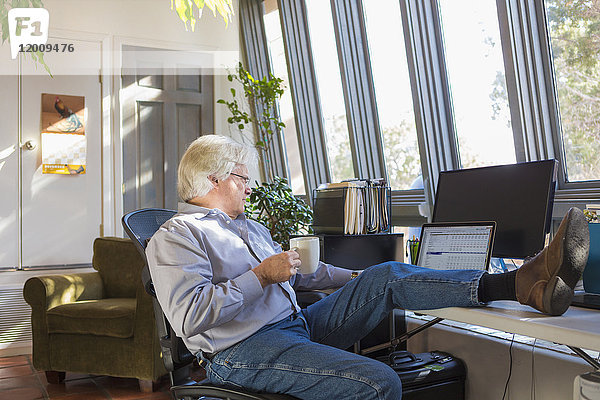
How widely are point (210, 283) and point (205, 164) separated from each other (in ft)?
1.63

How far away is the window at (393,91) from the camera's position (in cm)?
355

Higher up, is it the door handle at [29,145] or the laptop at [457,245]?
the door handle at [29,145]

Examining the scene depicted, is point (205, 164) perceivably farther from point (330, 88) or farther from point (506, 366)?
point (330, 88)

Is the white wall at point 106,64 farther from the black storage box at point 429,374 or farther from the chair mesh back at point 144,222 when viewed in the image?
the black storage box at point 429,374

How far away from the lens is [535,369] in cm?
218

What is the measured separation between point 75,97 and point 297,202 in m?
2.05

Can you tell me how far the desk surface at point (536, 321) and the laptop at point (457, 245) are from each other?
334mm

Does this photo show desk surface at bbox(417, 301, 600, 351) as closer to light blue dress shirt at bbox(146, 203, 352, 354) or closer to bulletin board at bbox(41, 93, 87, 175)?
light blue dress shirt at bbox(146, 203, 352, 354)

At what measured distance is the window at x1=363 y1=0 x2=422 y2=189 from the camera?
3.55 meters

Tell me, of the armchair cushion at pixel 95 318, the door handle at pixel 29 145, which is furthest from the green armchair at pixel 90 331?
the door handle at pixel 29 145

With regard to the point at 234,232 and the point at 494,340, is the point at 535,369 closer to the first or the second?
the point at 494,340

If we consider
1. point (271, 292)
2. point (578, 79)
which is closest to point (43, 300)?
point (271, 292)

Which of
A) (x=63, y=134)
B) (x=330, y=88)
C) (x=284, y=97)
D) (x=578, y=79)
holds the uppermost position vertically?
(x=284, y=97)

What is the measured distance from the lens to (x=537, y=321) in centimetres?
131
